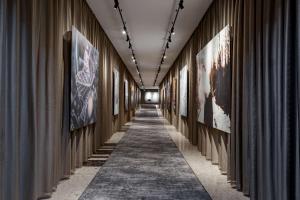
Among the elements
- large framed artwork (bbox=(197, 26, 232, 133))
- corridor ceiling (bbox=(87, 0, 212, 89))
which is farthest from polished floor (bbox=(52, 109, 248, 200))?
corridor ceiling (bbox=(87, 0, 212, 89))

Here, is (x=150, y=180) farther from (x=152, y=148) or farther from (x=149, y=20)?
(x=149, y=20)

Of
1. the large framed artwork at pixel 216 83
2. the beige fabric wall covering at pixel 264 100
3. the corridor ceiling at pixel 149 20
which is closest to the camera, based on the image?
the beige fabric wall covering at pixel 264 100

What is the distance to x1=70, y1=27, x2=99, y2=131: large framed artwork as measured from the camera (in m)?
5.57

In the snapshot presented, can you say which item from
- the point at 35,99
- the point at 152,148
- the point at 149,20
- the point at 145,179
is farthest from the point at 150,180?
the point at 149,20

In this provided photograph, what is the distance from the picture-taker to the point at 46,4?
4.32 meters

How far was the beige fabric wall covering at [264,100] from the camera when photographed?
115 inches

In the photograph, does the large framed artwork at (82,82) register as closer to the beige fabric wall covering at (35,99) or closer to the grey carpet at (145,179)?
the beige fabric wall covering at (35,99)

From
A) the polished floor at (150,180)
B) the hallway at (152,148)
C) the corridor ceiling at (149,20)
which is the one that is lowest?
the polished floor at (150,180)

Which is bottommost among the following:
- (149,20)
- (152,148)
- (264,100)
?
(152,148)

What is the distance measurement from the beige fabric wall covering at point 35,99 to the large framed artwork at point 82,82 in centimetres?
20

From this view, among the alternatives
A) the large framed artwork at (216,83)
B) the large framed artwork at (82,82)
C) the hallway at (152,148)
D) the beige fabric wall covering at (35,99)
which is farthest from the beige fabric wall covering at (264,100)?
the large framed artwork at (82,82)

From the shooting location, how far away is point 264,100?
360cm

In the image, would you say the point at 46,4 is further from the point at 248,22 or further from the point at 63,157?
the point at 248,22

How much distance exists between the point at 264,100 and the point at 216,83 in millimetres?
2691
